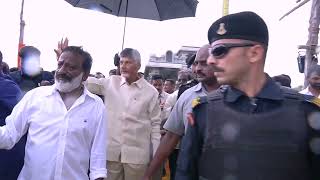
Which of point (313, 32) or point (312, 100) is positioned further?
point (313, 32)

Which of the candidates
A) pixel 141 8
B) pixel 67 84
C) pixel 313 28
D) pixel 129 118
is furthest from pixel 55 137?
pixel 313 28

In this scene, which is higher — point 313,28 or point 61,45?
point 313,28

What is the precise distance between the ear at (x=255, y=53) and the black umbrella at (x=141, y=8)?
372cm

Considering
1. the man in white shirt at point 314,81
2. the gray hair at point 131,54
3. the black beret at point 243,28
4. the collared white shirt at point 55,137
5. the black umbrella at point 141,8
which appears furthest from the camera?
the black umbrella at point 141,8

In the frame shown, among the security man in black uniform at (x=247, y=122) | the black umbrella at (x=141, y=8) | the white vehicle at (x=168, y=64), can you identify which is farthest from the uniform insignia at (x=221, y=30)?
the white vehicle at (x=168, y=64)

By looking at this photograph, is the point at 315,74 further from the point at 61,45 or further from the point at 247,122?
the point at 247,122

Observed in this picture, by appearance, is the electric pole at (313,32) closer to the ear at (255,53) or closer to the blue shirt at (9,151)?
the blue shirt at (9,151)

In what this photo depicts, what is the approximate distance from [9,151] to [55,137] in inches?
24.4

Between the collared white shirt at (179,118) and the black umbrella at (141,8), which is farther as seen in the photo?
the black umbrella at (141,8)

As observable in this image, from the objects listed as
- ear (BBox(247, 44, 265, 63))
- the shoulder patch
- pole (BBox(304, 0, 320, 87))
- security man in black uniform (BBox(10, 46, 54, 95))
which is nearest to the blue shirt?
security man in black uniform (BBox(10, 46, 54, 95))

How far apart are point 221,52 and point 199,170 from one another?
60 centimetres

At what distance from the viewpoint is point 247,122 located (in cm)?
223

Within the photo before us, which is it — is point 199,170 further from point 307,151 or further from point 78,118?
point 78,118

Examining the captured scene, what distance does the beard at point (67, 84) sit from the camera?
387 cm
